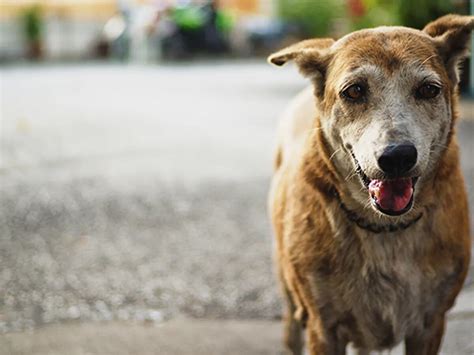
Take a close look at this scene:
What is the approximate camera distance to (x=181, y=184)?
788 centimetres

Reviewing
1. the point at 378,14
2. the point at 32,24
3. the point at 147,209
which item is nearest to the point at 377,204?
the point at 147,209

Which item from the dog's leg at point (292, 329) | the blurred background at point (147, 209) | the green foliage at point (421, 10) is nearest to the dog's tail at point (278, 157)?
the dog's leg at point (292, 329)

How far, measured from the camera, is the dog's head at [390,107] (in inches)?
120

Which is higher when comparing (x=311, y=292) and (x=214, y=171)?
(x=311, y=292)

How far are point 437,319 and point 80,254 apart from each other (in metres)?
2.99

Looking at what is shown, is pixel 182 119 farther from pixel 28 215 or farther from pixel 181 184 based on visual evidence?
pixel 28 215

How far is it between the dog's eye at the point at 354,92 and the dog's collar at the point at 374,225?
0.43m

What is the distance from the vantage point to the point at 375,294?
3379 millimetres

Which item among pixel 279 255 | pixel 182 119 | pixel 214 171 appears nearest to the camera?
pixel 279 255

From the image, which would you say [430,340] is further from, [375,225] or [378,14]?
[378,14]

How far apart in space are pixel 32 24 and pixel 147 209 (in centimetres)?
2086

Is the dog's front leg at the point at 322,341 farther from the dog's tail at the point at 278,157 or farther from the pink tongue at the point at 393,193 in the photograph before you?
the dog's tail at the point at 278,157

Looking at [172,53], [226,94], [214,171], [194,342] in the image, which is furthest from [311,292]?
[172,53]

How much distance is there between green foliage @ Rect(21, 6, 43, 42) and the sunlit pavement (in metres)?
14.3
